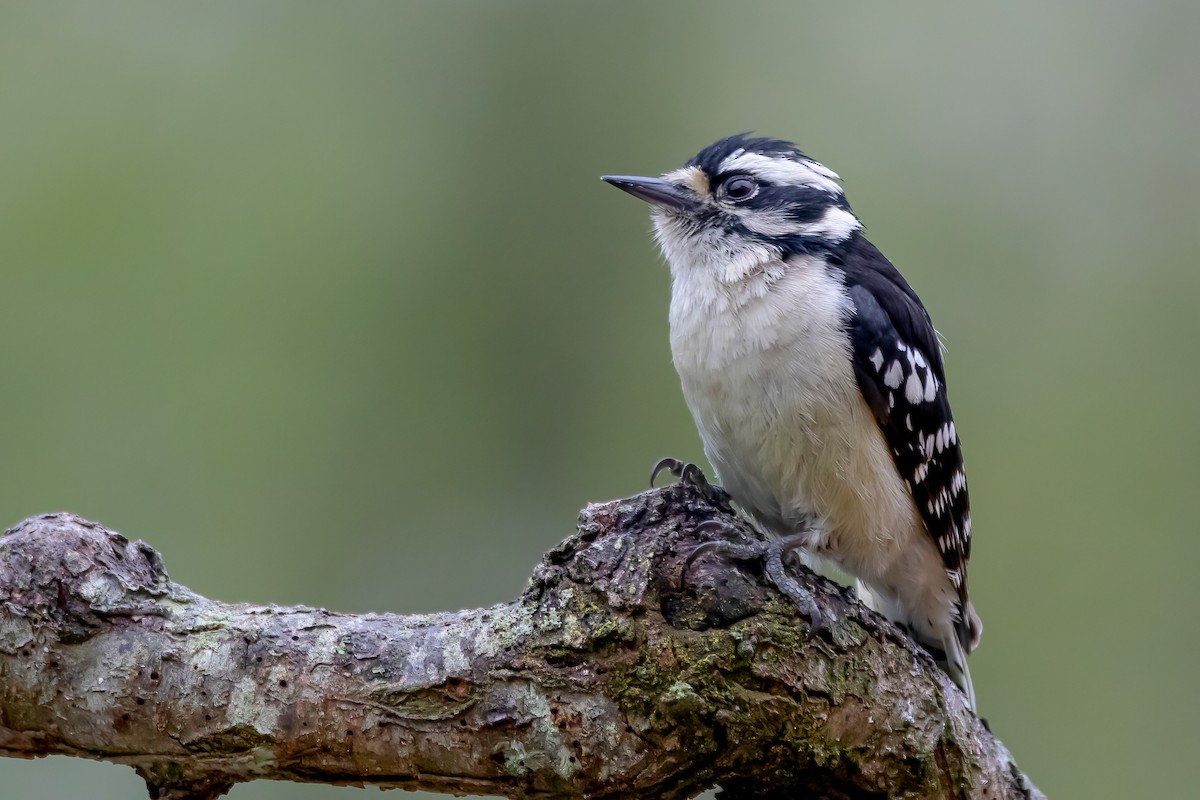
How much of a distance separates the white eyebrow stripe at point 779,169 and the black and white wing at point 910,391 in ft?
0.82

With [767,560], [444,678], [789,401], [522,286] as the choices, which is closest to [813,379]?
[789,401]

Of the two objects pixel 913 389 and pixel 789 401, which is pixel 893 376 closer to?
pixel 913 389

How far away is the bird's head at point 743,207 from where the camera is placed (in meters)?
3.53

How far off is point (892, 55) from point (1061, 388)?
2.18m

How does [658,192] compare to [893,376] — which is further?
[658,192]

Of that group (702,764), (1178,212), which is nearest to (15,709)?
(702,764)

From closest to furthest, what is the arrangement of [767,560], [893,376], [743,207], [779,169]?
1. [767,560]
2. [893,376]
3. [743,207]
4. [779,169]

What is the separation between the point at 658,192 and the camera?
3.77m

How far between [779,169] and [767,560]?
165 centimetres

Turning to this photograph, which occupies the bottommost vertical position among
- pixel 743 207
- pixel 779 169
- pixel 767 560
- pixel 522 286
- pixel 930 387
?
pixel 767 560

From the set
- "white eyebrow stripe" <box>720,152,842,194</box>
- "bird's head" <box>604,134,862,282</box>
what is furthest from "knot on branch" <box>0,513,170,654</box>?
"white eyebrow stripe" <box>720,152,842,194</box>

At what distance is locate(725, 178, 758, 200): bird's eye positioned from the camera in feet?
12.2

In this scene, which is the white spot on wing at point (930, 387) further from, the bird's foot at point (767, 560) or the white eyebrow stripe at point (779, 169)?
the bird's foot at point (767, 560)

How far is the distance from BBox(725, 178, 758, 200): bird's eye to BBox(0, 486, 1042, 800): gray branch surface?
1468 millimetres
